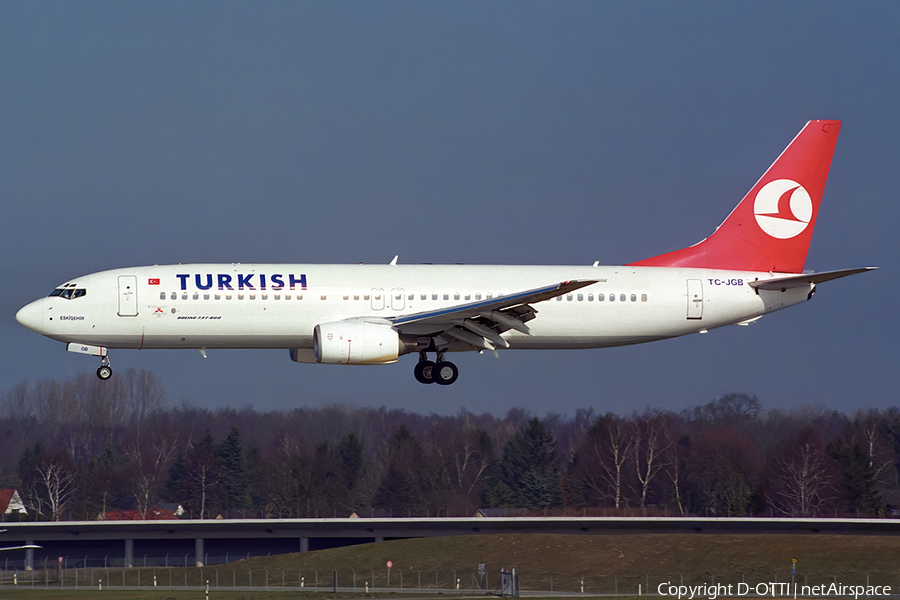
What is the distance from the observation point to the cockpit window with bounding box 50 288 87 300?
38625 mm

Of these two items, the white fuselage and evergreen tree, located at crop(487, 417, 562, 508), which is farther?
evergreen tree, located at crop(487, 417, 562, 508)

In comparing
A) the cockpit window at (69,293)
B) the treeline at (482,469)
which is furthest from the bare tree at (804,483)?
the cockpit window at (69,293)

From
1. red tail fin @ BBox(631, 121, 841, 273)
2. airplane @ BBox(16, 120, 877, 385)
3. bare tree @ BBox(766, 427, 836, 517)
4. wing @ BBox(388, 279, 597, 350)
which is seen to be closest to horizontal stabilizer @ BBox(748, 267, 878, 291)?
airplane @ BBox(16, 120, 877, 385)

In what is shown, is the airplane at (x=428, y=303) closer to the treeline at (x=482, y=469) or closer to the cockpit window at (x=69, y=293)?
the cockpit window at (x=69, y=293)

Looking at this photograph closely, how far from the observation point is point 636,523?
235 feet

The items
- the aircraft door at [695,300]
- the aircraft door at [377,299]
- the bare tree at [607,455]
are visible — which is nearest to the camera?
the aircraft door at [377,299]

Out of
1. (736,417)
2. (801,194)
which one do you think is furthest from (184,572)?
(736,417)

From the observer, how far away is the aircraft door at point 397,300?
3991cm

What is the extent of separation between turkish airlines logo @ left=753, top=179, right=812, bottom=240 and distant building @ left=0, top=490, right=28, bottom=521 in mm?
67855

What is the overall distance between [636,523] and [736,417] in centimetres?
2853

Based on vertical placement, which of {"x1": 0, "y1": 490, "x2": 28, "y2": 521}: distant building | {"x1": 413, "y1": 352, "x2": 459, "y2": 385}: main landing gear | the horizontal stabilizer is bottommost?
{"x1": 0, "y1": 490, "x2": 28, "y2": 521}: distant building

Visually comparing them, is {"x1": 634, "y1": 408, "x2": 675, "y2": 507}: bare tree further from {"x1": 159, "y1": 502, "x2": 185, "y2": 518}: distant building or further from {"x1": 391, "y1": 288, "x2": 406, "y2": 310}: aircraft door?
{"x1": 391, "y1": 288, "x2": 406, "y2": 310}: aircraft door

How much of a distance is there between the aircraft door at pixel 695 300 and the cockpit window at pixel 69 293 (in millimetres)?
22464

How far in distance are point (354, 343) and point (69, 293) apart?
404 inches
